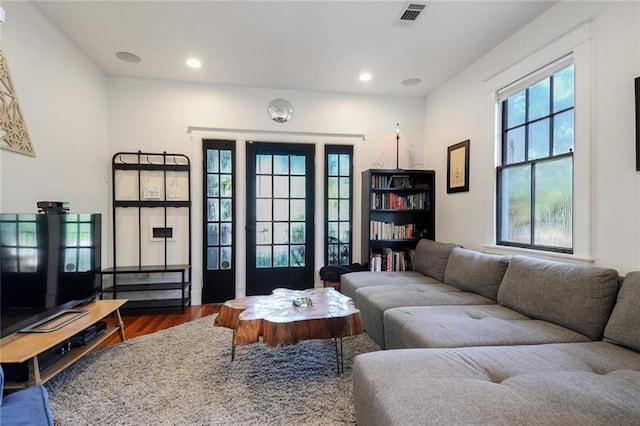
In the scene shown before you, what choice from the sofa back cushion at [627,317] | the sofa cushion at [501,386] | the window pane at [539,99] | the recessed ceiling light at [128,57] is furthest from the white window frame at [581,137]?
the recessed ceiling light at [128,57]

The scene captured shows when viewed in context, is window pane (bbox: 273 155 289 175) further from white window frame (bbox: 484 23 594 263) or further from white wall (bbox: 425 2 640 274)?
white window frame (bbox: 484 23 594 263)

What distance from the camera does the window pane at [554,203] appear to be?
8.23ft

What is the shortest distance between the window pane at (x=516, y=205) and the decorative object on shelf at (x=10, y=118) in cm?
419

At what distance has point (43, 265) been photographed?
2.18 m

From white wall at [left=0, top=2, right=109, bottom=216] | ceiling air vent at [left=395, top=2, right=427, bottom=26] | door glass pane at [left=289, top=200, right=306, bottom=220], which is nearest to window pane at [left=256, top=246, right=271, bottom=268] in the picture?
door glass pane at [left=289, top=200, right=306, bottom=220]

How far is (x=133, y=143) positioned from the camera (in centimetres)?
397

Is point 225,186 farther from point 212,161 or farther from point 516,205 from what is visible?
point 516,205

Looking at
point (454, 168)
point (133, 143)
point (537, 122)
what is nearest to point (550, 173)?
point (537, 122)

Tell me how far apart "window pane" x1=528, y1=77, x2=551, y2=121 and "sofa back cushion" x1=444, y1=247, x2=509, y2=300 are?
1307mm

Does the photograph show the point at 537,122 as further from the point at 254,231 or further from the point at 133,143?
the point at 133,143

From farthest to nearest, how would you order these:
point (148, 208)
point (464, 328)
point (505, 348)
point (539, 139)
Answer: point (148, 208) < point (539, 139) < point (464, 328) < point (505, 348)

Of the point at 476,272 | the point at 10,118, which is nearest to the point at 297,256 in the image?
the point at 476,272

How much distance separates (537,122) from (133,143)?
14.5 ft

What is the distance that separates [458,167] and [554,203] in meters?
1.28
